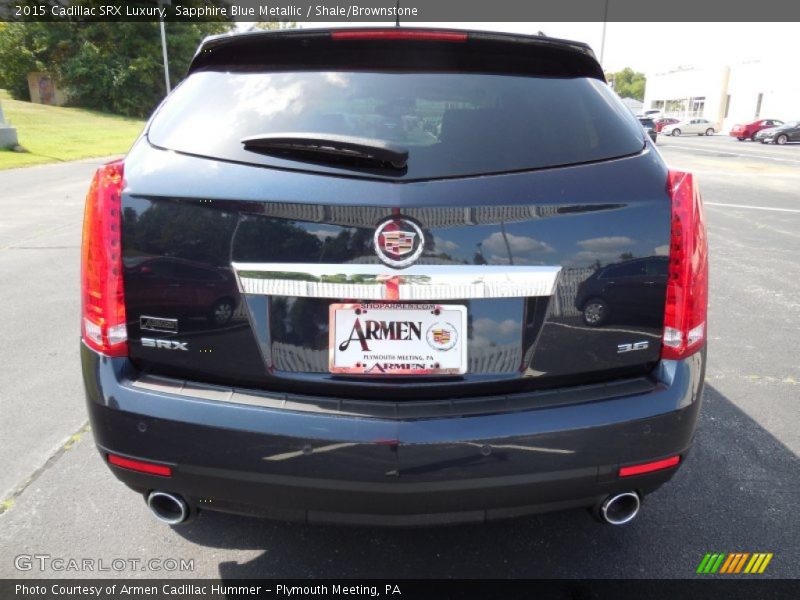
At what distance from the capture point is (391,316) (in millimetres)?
1743

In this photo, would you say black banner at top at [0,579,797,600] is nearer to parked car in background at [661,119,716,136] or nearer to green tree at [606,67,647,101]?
parked car in background at [661,119,716,136]

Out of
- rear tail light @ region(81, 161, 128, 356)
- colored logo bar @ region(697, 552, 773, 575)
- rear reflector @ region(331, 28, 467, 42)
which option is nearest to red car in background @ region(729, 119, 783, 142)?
colored logo bar @ region(697, 552, 773, 575)

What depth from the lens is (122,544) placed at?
7.98 ft

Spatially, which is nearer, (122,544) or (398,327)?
(398,327)

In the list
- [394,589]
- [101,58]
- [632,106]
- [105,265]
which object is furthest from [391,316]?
[101,58]

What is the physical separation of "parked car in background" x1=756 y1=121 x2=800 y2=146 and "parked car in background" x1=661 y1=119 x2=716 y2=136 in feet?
37.8

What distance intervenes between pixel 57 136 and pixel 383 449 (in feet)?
99.9

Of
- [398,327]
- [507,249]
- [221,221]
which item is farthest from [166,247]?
[507,249]

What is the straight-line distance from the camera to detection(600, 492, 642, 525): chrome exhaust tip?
1973mm

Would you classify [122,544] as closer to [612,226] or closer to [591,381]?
[591,381]

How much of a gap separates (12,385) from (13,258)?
381cm

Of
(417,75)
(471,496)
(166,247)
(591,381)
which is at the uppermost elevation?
(417,75)

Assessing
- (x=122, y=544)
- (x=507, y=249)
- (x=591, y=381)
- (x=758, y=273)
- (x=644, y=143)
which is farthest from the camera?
(x=758, y=273)

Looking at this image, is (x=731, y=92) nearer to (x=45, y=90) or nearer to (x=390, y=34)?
(x=45, y=90)
